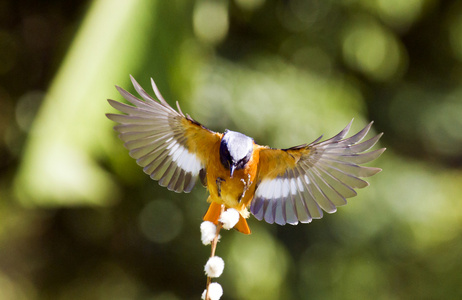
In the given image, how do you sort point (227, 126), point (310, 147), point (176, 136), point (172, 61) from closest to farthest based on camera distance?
point (310, 147)
point (176, 136)
point (172, 61)
point (227, 126)

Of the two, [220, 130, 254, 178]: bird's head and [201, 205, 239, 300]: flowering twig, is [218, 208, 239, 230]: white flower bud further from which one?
[220, 130, 254, 178]: bird's head

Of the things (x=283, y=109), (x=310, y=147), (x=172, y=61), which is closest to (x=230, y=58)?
(x=283, y=109)

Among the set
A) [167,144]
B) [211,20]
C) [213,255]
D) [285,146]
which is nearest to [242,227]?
[167,144]

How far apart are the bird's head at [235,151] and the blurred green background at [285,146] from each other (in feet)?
5.81

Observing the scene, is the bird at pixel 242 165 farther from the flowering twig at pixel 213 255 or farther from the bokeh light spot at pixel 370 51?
the bokeh light spot at pixel 370 51

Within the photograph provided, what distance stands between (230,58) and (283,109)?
1.78 ft

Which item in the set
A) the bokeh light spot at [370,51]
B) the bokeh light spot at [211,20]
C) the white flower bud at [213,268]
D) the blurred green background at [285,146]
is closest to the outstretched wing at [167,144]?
the white flower bud at [213,268]

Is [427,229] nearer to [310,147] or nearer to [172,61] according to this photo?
[172,61]

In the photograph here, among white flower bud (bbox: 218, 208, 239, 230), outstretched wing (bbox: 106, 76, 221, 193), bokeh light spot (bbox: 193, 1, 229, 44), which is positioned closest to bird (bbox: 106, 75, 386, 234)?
outstretched wing (bbox: 106, 76, 221, 193)

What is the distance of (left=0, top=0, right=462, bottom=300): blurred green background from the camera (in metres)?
3.35

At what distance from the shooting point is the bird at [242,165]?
114 cm

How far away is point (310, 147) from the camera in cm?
115

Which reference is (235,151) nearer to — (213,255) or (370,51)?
(213,255)

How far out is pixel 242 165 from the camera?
3.69ft
